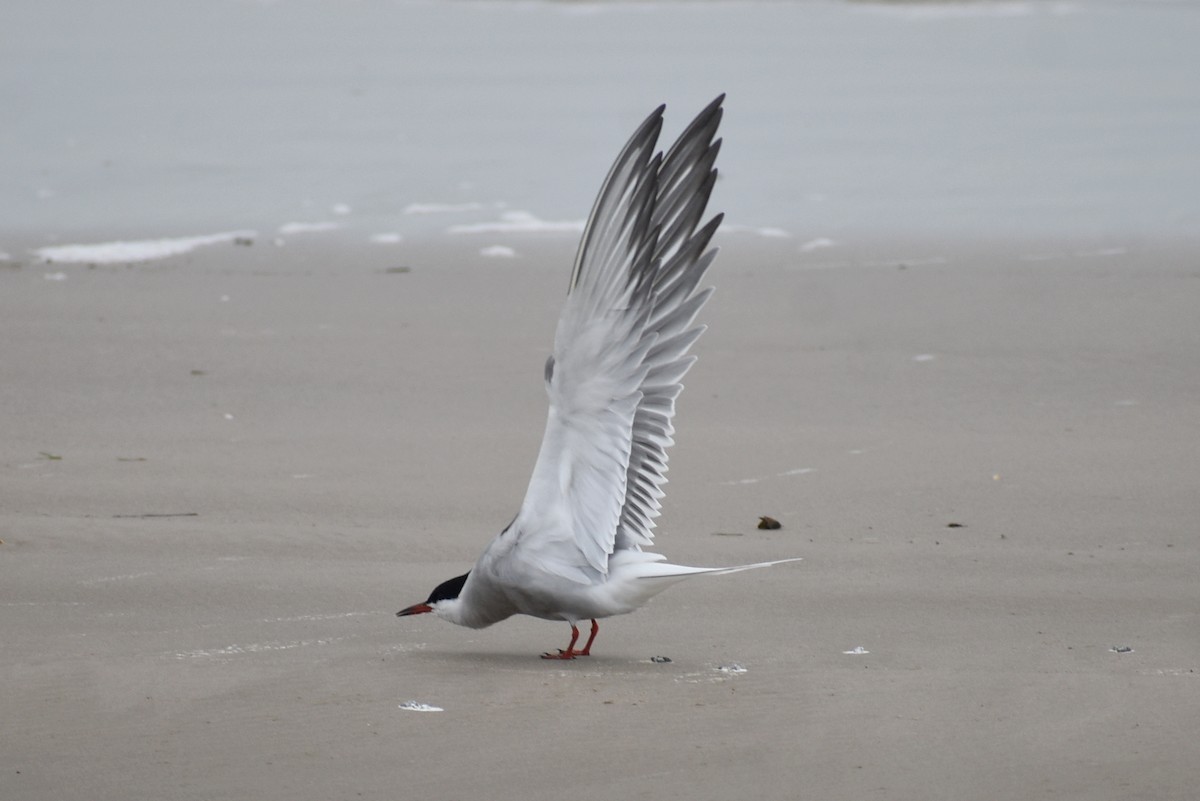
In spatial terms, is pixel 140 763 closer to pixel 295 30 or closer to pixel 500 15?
pixel 295 30

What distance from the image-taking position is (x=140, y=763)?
3160mm

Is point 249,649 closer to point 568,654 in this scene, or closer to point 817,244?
point 568,654

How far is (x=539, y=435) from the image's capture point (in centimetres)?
641

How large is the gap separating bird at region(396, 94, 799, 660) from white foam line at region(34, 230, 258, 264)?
19.9ft

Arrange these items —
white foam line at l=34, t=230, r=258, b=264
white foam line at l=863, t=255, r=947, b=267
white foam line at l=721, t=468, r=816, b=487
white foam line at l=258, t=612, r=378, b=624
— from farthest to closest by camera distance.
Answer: white foam line at l=34, t=230, r=258, b=264 < white foam line at l=863, t=255, r=947, b=267 < white foam line at l=721, t=468, r=816, b=487 < white foam line at l=258, t=612, r=378, b=624

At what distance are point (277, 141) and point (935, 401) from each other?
7250 mm

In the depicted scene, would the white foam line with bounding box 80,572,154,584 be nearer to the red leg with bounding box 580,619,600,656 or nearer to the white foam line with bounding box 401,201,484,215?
the red leg with bounding box 580,619,600,656

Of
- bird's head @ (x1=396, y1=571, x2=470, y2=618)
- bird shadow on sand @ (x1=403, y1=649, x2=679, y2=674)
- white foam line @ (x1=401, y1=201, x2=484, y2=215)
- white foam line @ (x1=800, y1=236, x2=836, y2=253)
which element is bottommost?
bird shadow on sand @ (x1=403, y1=649, x2=679, y2=674)

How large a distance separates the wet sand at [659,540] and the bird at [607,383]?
0.18m

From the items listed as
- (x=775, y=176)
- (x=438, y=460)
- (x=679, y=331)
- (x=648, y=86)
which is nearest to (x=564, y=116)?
(x=648, y=86)

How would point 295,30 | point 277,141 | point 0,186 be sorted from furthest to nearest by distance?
point 295,30
point 277,141
point 0,186

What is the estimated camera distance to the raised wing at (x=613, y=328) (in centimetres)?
374

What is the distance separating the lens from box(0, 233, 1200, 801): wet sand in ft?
10.8

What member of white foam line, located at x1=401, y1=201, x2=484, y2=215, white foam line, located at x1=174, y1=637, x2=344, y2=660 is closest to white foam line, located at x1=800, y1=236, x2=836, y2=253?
white foam line, located at x1=401, y1=201, x2=484, y2=215
